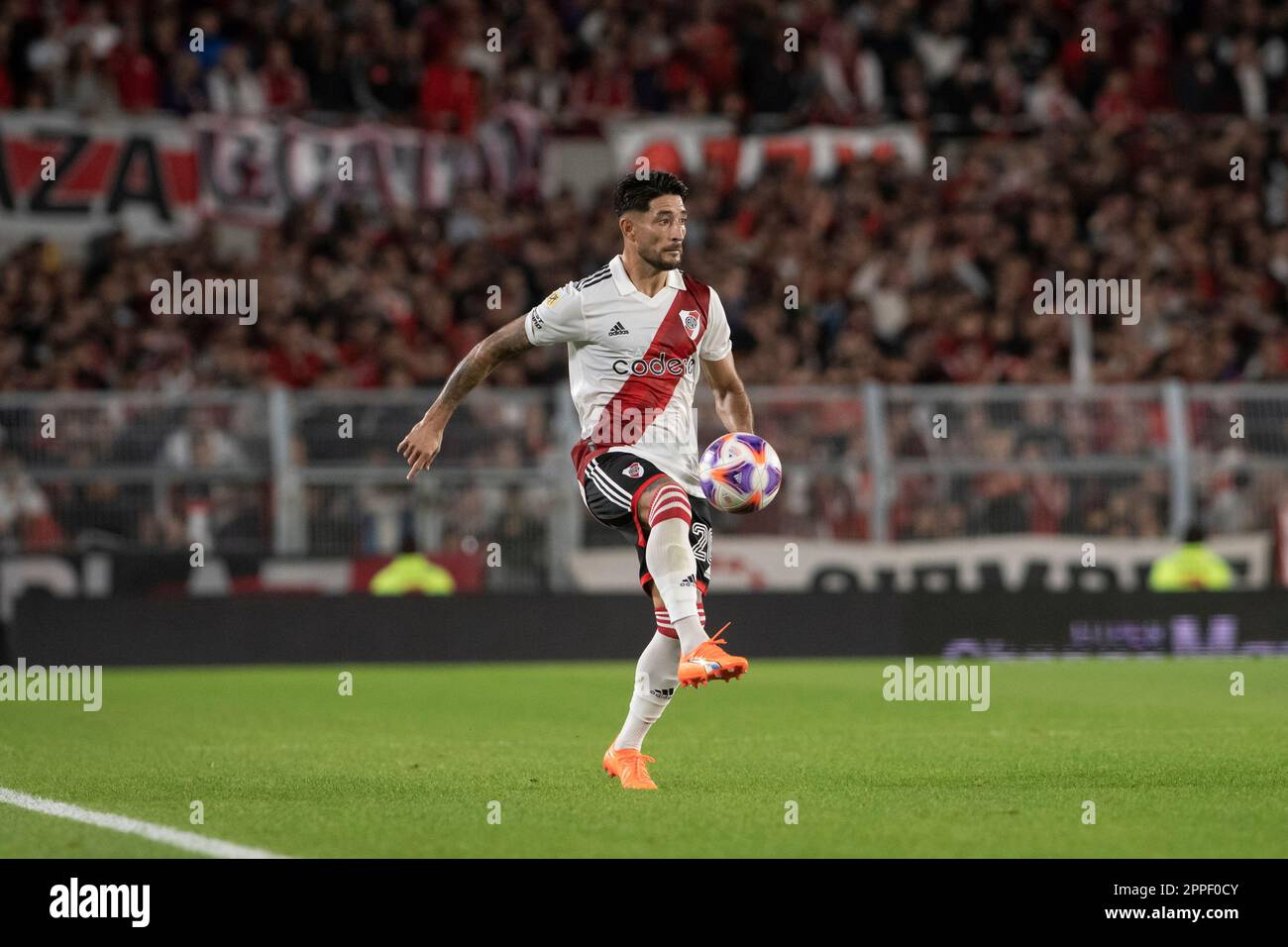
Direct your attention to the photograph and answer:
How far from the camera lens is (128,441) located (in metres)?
17.8

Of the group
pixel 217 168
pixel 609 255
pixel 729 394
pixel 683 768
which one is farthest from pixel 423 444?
pixel 217 168

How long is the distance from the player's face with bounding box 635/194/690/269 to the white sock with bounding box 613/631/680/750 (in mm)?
1550

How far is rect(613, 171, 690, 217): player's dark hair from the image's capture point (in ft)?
28.5

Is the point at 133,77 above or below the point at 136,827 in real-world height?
above

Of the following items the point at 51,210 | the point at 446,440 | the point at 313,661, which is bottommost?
the point at 313,661

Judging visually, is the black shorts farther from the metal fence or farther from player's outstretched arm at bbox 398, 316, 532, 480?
the metal fence

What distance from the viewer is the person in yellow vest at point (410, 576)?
17984 mm

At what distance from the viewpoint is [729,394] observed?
932 centimetres

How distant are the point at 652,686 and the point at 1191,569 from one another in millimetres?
10721

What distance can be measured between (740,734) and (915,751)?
1376mm

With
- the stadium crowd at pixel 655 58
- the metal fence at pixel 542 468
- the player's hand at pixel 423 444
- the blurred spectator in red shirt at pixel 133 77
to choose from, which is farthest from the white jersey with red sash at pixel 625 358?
the blurred spectator in red shirt at pixel 133 77

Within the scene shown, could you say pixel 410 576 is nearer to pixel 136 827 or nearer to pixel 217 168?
pixel 217 168
